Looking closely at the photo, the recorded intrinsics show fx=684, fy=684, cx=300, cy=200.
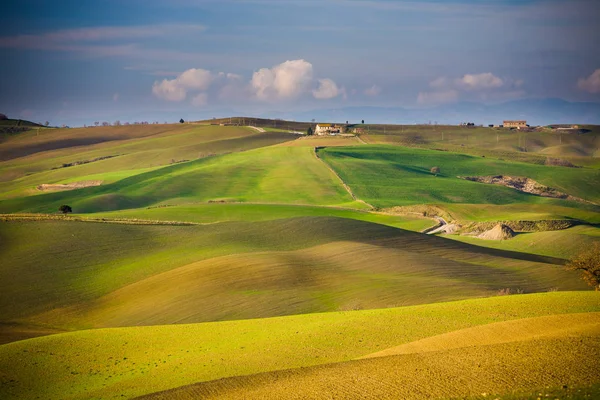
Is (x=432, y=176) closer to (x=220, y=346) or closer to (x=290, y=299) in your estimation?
(x=290, y=299)

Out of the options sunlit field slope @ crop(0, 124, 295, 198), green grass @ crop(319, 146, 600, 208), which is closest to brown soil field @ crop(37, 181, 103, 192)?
sunlit field slope @ crop(0, 124, 295, 198)

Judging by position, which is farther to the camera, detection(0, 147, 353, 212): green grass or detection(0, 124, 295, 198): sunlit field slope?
detection(0, 124, 295, 198): sunlit field slope

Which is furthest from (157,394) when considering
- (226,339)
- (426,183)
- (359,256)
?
(426,183)

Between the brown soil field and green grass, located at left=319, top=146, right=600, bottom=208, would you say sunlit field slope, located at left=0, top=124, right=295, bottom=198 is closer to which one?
the brown soil field

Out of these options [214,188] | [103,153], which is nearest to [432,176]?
[214,188]

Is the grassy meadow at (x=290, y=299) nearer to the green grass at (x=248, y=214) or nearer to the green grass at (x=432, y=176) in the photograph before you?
the green grass at (x=248, y=214)
